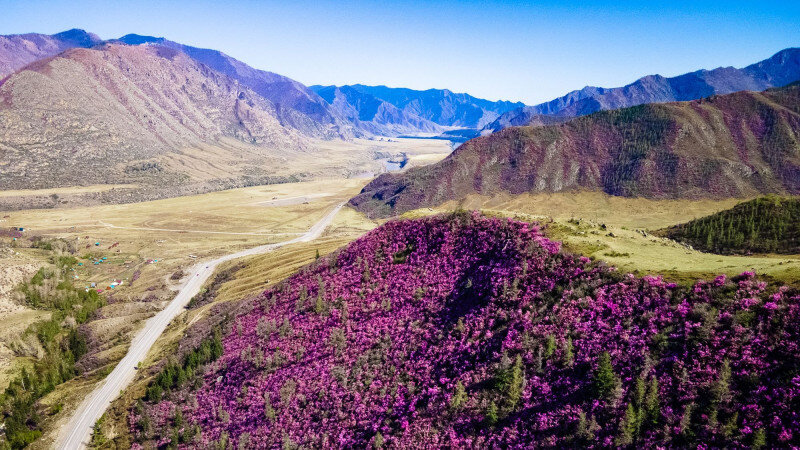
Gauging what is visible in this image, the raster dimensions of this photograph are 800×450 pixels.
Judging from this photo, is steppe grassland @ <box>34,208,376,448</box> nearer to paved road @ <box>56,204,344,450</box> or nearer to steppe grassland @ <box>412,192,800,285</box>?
paved road @ <box>56,204,344,450</box>

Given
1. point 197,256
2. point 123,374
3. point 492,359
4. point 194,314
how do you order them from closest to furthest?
Result: point 492,359 < point 123,374 < point 194,314 < point 197,256

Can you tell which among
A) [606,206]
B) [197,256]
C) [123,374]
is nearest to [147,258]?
[197,256]

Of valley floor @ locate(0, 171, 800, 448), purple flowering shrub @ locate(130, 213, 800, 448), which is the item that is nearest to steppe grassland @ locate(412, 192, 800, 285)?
valley floor @ locate(0, 171, 800, 448)

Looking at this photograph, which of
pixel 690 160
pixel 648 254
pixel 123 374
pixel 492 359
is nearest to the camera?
pixel 492 359

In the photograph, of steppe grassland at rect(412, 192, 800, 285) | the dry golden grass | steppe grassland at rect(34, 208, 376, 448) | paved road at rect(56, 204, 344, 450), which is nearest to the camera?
steppe grassland at rect(412, 192, 800, 285)

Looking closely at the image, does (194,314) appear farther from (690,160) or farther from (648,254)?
(690,160)

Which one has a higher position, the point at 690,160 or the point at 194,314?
the point at 690,160
